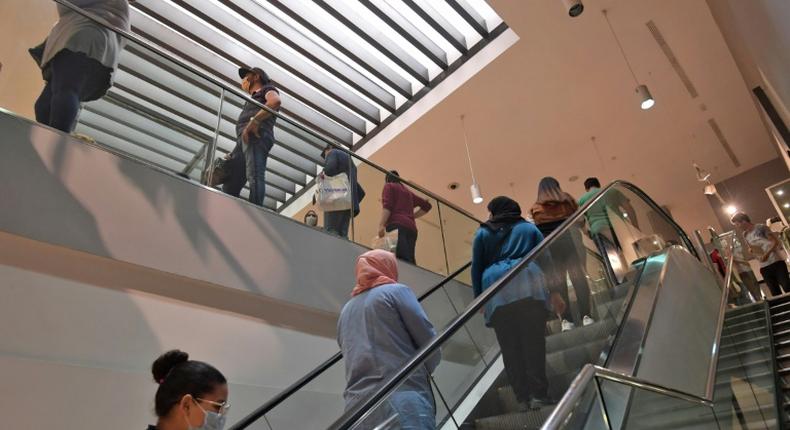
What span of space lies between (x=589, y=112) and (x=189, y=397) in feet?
28.6

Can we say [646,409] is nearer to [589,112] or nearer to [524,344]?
[524,344]

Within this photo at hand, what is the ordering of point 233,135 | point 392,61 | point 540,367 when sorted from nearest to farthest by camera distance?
1. point 540,367
2. point 233,135
3. point 392,61

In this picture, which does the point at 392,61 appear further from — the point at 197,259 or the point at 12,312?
the point at 12,312

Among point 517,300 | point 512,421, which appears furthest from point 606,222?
point 512,421

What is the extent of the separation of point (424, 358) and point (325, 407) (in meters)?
2.22

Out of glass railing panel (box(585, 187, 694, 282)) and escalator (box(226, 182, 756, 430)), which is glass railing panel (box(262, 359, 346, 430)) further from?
glass railing panel (box(585, 187, 694, 282))

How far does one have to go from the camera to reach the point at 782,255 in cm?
705

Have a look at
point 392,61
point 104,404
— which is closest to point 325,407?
point 104,404

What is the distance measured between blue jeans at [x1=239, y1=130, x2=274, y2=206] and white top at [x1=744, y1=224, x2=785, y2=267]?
6922 mm

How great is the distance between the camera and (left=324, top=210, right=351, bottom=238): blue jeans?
205 inches

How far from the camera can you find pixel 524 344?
97.8 inches

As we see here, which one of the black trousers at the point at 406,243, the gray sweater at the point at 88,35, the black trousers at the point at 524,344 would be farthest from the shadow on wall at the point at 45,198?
the black trousers at the point at 406,243

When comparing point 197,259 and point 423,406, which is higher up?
point 197,259

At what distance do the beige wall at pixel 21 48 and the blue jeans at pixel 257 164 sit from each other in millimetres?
1654
